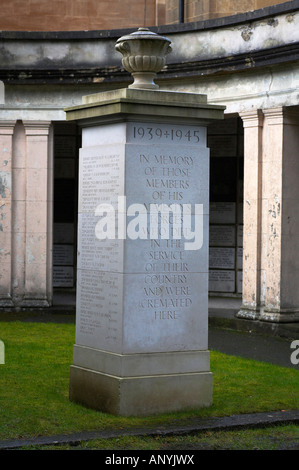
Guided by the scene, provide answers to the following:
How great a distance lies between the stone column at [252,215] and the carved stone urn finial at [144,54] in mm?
5932

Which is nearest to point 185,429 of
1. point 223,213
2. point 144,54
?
point 144,54

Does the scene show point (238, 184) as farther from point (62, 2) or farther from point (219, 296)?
point (62, 2)

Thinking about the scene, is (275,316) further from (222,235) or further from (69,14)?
(69,14)

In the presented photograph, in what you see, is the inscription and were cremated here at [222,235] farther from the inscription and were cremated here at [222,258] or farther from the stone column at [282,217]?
the stone column at [282,217]

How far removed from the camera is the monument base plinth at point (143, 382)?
802 cm

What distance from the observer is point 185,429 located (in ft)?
24.6

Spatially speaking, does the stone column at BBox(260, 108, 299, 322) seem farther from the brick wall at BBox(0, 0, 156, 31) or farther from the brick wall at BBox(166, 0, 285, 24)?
the brick wall at BBox(0, 0, 156, 31)

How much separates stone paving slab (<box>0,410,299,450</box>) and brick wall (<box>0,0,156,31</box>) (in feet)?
43.5

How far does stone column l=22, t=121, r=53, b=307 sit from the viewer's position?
16188mm

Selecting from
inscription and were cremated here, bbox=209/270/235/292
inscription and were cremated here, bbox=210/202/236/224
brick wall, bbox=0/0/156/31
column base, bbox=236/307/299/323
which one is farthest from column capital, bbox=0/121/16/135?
column base, bbox=236/307/299/323

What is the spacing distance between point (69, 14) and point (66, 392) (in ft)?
40.7

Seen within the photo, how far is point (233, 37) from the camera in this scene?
14.5 metres
